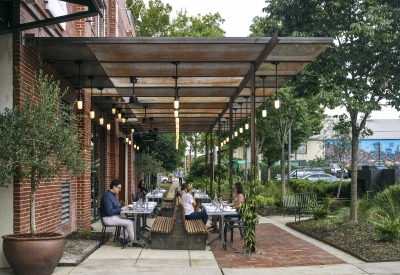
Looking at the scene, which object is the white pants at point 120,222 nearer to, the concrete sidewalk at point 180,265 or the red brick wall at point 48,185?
the concrete sidewalk at point 180,265

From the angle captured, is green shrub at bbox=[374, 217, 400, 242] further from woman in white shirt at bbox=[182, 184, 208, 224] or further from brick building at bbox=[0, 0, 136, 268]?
brick building at bbox=[0, 0, 136, 268]

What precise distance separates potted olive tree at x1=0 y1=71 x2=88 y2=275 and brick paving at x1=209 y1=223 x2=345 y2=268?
3.22m

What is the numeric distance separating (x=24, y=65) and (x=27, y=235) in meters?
3.00

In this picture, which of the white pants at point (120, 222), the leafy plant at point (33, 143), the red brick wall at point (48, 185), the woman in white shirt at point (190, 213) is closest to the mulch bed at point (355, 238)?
the woman in white shirt at point (190, 213)

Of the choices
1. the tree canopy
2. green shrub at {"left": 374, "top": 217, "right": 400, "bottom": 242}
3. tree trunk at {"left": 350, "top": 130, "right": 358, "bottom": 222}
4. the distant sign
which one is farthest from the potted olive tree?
tree trunk at {"left": 350, "top": 130, "right": 358, "bottom": 222}

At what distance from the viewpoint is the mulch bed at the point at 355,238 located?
38.1 feet

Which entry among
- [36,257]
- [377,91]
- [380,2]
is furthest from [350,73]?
[36,257]

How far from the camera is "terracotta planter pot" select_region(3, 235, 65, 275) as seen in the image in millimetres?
9188

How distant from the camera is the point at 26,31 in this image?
10.9 m

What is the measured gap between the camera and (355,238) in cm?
1336

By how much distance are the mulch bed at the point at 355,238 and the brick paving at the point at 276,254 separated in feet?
1.69

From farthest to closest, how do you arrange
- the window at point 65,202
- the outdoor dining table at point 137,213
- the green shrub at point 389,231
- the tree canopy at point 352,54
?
the tree canopy at point 352,54
the window at point 65,202
the outdoor dining table at point 137,213
the green shrub at point 389,231

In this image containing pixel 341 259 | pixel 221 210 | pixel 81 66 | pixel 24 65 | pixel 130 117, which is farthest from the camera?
pixel 130 117

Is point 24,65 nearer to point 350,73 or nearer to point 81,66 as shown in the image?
point 81,66
